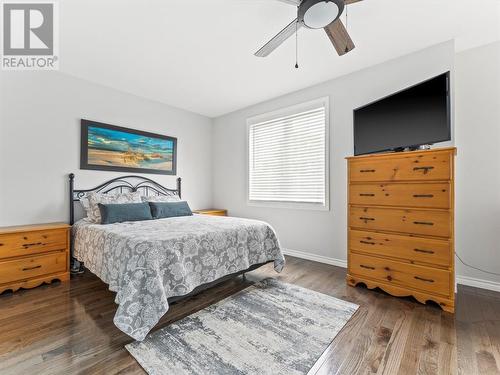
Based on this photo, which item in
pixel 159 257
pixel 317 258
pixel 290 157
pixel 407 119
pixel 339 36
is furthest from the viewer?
pixel 290 157

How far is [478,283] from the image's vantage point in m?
2.59

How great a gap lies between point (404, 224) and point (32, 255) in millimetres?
4008

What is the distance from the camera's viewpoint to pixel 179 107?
4.61 m

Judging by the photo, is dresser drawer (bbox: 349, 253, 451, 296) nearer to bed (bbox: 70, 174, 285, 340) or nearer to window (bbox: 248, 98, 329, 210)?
bed (bbox: 70, 174, 285, 340)

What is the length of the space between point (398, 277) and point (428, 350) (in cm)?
83

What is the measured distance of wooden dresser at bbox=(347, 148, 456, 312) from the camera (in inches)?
83.6

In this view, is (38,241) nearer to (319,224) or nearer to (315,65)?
(319,224)

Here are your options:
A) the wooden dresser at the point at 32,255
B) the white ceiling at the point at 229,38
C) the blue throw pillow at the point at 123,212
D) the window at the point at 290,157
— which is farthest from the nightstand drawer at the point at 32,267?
the window at the point at 290,157

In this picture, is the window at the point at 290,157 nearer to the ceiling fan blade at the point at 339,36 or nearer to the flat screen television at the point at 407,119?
the flat screen television at the point at 407,119

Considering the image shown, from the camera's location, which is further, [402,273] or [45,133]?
[45,133]

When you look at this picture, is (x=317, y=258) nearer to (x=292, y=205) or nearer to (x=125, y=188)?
(x=292, y=205)

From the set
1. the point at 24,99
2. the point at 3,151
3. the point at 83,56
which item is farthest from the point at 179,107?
the point at 3,151

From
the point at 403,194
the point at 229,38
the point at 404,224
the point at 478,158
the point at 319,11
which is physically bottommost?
the point at 404,224

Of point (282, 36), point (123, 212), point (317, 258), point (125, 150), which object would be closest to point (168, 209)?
point (123, 212)
